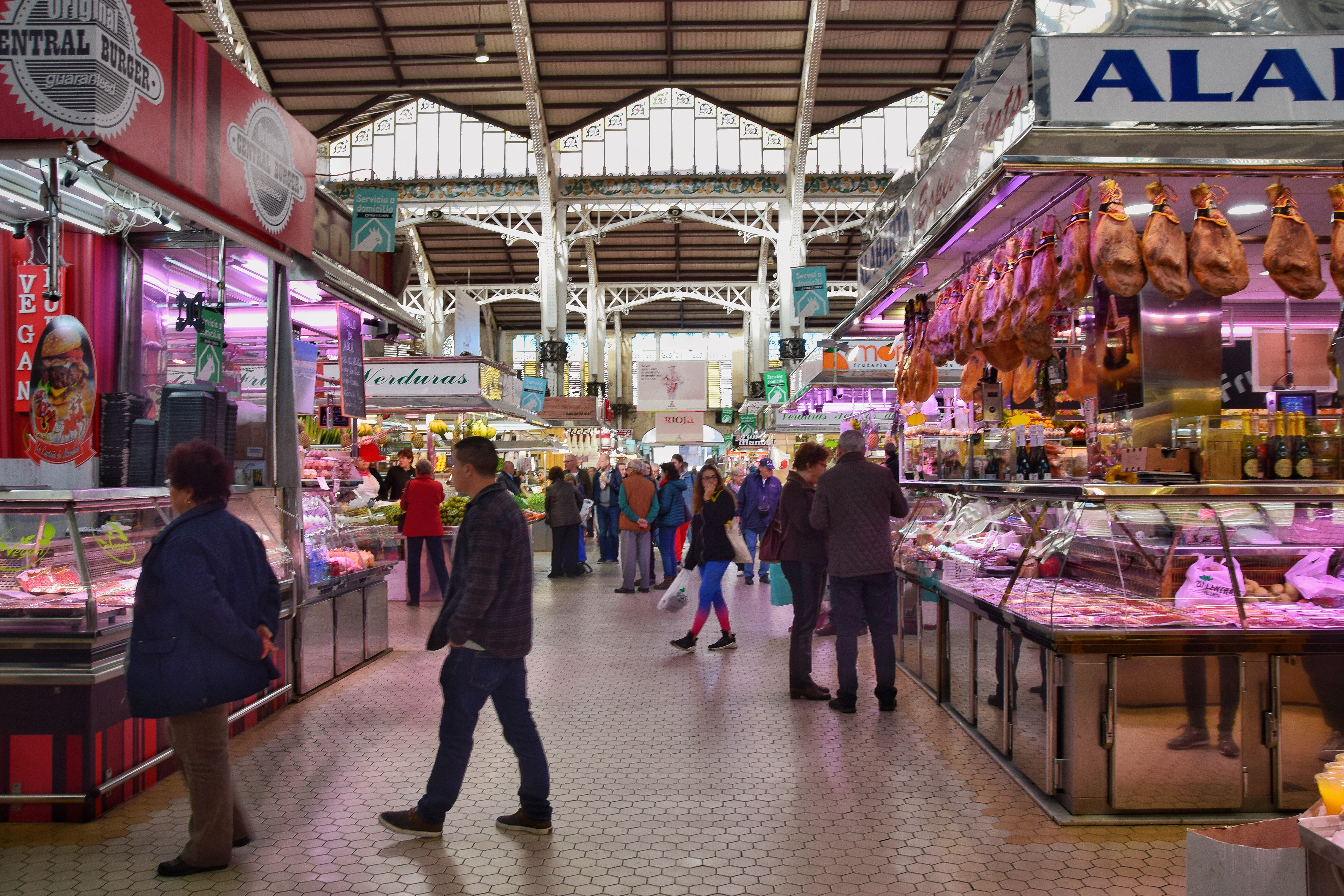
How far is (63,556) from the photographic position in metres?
3.67

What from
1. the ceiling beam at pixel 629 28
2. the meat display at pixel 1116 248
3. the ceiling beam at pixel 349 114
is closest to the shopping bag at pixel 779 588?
the meat display at pixel 1116 248

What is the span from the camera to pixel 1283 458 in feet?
12.2

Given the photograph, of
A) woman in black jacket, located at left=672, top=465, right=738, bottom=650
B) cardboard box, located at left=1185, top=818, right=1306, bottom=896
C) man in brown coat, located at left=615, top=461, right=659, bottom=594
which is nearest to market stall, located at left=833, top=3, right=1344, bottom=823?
cardboard box, located at left=1185, top=818, right=1306, bottom=896

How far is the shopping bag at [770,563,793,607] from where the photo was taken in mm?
7168

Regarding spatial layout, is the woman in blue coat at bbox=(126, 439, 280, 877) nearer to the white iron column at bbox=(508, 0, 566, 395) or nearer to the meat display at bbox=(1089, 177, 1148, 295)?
the meat display at bbox=(1089, 177, 1148, 295)

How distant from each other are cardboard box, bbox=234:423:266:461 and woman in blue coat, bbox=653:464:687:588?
17.3 feet

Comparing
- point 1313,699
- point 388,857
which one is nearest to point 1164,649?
point 1313,699

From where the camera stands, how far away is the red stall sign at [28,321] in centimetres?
471

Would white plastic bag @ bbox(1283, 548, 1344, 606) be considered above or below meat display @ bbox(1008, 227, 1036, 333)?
below

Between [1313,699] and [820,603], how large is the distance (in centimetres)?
276

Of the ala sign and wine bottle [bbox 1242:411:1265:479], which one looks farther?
wine bottle [bbox 1242:411:1265:479]

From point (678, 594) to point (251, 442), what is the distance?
135 inches

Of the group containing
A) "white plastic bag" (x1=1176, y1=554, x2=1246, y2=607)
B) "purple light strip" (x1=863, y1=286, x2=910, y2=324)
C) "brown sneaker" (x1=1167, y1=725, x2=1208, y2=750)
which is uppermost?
"purple light strip" (x1=863, y1=286, x2=910, y2=324)

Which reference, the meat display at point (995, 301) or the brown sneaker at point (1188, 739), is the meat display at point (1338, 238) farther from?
the brown sneaker at point (1188, 739)
